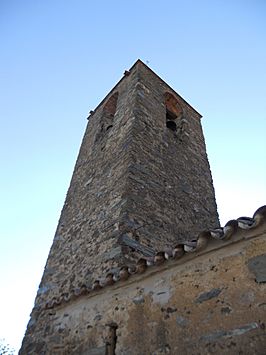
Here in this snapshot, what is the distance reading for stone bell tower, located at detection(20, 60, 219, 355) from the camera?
4715 millimetres

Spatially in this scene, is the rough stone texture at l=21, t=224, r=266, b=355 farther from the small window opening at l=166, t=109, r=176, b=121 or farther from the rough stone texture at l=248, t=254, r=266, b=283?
the small window opening at l=166, t=109, r=176, b=121

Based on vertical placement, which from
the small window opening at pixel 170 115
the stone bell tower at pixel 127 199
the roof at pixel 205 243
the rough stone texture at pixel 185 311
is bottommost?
the rough stone texture at pixel 185 311

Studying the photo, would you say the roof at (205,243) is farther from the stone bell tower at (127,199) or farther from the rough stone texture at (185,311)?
the stone bell tower at (127,199)

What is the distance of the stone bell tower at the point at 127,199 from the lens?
471 cm

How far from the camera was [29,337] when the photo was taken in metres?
4.96

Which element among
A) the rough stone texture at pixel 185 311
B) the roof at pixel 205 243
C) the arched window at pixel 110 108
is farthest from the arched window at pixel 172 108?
the rough stone texture at pixel 185 311

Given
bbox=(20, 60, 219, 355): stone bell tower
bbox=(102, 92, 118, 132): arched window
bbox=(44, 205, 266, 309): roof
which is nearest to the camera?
bbox=(44, 205, 266, 309): roof

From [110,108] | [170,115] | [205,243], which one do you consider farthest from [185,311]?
[110,108]

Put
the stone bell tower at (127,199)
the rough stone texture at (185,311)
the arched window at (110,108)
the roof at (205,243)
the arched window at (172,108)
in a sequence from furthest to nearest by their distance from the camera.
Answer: the arched window at (172,108) < the arched window at (110,108) < the stone bell tower at (127,199) < the roof at (205,243) < the rough stone texture at (185,311)

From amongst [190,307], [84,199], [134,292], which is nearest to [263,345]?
[190,307]

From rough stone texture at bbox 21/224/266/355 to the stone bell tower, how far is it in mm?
418

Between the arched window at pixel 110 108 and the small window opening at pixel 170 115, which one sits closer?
the arched window at pixel 110 108

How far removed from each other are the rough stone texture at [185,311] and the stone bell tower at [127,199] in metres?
0.42

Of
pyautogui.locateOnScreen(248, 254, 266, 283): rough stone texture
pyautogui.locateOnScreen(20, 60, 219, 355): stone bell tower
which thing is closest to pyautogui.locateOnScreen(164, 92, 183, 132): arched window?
pyautogui.locateOnScreen(20, 60, 219, 355): stone bell tower
